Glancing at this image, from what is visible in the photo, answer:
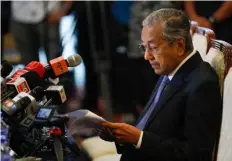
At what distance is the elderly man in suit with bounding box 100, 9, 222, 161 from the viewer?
1.30 metres

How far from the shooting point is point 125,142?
1.38 metres

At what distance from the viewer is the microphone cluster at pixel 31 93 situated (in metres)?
1.01

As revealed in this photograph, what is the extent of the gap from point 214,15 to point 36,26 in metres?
1.37

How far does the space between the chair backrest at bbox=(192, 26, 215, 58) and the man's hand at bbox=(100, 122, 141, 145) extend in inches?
20.3

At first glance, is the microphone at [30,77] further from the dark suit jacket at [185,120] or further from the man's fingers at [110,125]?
the dark suit jacket at [185,120]

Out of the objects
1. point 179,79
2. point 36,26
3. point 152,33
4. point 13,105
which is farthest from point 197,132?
point 36,26

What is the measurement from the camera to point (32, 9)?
3.43 meters

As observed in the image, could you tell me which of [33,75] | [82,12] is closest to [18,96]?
[33,75]

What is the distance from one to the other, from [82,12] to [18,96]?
100 inches

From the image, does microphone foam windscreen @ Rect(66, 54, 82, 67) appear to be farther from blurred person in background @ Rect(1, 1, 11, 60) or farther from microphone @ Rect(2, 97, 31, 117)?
blurred person in background @ Rect(1, 1, 11, 60)

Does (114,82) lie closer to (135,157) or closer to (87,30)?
(87,30)

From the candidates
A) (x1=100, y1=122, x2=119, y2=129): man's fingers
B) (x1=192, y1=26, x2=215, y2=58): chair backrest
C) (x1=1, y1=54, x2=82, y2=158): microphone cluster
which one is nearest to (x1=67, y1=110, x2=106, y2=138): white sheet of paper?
(x1=100, y1=122, x2=119, y2=129): man's fingers

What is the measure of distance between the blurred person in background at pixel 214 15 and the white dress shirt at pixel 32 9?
1030mm

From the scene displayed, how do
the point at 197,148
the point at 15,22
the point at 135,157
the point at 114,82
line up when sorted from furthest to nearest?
the point at 114,82 < the point at 15,22 < the point at 135,157 < the point at 197,148
